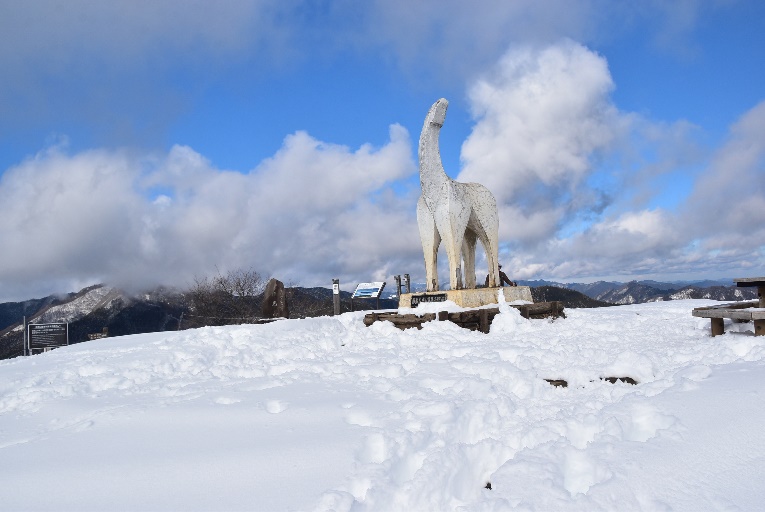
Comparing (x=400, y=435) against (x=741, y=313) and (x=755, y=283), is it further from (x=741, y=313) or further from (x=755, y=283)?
(x=755, y=283)

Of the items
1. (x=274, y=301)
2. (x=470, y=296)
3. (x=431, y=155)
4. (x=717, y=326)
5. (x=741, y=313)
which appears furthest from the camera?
(x=274, y=301)

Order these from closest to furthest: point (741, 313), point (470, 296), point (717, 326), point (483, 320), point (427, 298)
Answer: point (741, 313) → point (717, 326) → point (483, 320) → point (470, 296) → point (427, 298)

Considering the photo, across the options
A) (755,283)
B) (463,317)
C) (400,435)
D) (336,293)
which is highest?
(336,293)

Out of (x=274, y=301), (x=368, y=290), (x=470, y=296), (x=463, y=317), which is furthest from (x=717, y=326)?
(x=274, y=301)

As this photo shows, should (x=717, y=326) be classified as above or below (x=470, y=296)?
below

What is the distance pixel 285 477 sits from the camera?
8.73 feet

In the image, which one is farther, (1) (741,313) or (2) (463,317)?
(2) (463,317)

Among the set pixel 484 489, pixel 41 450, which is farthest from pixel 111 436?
pixel 484 489

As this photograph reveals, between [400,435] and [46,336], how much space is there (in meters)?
11.6

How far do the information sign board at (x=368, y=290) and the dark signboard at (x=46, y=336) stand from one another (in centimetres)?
751

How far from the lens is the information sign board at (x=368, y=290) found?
14.1 m

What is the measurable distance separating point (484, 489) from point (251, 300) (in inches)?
776

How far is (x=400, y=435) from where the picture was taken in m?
3.13

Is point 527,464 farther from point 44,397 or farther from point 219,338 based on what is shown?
point 219,338
